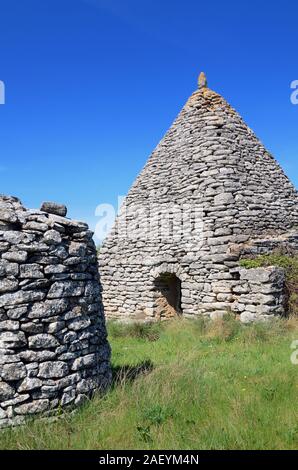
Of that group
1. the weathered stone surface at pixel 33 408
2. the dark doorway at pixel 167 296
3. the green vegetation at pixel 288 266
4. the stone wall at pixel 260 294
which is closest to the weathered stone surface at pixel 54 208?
the weathered stone surface at pixel 33 408

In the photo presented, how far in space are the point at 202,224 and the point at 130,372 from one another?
18.2 ft

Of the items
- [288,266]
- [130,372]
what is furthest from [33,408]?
[288,266]

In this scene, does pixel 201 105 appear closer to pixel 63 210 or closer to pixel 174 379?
pixel 63 210

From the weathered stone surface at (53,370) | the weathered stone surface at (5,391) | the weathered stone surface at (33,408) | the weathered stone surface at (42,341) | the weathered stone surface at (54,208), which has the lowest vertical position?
the weathered stone surface at (33,408)

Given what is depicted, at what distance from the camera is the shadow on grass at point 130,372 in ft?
16.6

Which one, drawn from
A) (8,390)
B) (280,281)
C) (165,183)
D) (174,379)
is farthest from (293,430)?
(165,183)

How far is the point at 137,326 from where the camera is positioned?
943 centimetres

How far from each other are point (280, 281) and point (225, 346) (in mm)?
2365

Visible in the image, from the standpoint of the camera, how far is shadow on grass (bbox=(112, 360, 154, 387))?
5.06 m

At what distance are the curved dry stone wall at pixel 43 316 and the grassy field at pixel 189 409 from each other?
262mm

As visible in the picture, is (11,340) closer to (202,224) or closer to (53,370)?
(53,370)

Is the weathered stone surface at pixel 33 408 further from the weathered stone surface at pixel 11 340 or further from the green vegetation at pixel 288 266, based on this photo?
the green vegetation at pixel 288 266

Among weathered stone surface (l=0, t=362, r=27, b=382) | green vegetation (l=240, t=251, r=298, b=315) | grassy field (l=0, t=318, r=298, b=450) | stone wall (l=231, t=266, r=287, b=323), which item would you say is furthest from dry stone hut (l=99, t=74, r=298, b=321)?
weathered stone surface (l=0, t=362, r=27, b=382)
